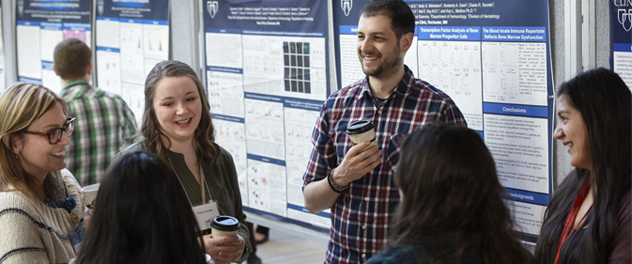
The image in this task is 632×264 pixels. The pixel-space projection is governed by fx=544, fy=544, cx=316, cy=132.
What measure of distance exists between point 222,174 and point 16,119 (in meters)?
0.77

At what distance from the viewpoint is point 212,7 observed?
3.43 metres

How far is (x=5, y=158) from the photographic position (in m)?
1.70

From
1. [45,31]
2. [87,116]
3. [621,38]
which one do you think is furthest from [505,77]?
[45,31]

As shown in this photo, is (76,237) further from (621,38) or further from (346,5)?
(621,38)

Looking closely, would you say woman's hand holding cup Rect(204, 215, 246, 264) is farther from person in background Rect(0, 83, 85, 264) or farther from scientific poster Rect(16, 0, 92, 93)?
scientific poster Rect(16, 0, 92, 93)

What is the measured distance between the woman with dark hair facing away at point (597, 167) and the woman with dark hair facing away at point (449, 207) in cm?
46

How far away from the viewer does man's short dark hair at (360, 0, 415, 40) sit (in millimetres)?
2076

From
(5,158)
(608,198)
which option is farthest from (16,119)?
(608,198)

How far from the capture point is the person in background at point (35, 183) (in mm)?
1576

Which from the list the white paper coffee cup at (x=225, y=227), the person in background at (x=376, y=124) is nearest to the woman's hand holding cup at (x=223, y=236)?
the white paper coffee cup at (x=225, y=227)

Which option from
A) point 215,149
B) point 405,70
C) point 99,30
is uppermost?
point 99,30

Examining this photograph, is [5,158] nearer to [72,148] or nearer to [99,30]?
[72,148]

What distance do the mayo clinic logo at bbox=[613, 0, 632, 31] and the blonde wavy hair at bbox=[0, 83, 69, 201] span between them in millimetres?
1974

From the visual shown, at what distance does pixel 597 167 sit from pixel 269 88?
195 centimetres
